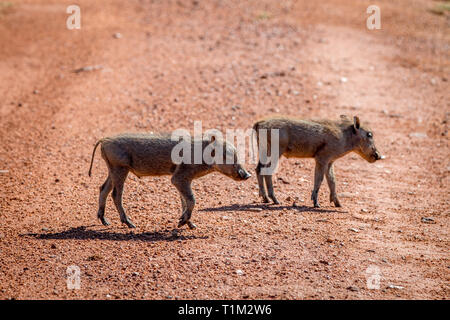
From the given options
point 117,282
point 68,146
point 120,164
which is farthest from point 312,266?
point 68,146

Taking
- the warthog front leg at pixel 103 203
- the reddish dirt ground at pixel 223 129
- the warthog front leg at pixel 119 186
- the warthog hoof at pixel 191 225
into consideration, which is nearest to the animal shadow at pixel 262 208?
the reddish dirt ground at pixel 223 129

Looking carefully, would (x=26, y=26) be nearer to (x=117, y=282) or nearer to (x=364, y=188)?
(x=364, y=188)

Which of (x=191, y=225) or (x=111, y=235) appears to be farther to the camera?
(x=191, y=225)

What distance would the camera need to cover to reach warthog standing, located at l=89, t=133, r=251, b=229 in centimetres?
822

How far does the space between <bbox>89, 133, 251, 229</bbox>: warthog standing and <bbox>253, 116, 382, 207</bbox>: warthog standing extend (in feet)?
5.19

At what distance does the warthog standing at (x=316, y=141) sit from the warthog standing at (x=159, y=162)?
1.58 meters

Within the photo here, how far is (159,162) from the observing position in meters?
8.30

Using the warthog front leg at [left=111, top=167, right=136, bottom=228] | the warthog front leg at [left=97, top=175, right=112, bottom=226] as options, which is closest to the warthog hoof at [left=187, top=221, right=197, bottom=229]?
the warthog front leg at [left=111, top=167, right=136, bottom=228]

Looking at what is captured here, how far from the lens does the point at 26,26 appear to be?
19.5 metres

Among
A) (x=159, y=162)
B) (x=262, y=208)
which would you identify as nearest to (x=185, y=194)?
(x=159, y=162)

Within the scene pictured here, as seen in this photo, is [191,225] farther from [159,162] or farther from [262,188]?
[262,188]

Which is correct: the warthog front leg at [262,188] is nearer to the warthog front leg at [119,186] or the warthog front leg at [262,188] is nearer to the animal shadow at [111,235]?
the animal shadow at [111,235]

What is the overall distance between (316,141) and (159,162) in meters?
2.84

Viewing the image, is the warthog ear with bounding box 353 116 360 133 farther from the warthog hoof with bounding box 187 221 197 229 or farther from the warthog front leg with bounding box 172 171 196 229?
the warthog hoof with bounding box 187 221 197 229
